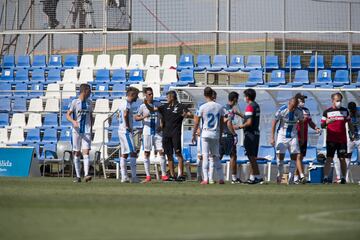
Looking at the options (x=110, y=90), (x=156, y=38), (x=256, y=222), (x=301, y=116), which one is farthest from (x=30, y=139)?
(x=256, y=222)

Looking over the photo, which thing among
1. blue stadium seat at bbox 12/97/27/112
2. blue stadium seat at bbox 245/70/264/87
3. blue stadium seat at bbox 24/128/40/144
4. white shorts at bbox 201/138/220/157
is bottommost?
blue stadium seat at bbox 24/128/40/144

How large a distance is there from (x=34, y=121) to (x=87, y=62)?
3.91 metres

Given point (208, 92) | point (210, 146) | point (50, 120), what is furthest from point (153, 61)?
point (210, 146)

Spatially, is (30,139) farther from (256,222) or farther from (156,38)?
(256,222)

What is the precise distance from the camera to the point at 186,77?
30.1 metres

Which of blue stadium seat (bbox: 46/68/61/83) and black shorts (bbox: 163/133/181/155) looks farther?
blue stadium seat (bbox: 46/68/61/83)

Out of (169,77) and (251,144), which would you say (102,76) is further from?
(251,144)

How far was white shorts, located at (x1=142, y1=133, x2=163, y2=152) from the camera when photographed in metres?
23.3

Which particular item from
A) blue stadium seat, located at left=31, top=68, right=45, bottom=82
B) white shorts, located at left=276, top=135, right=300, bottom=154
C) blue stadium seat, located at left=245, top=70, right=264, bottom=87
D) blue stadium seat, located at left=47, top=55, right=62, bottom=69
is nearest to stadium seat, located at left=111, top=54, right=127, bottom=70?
blue stadium seat, located at left=47, top=55, right=62, bottom=69

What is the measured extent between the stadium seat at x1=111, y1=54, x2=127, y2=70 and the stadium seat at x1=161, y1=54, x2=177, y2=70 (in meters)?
1.43

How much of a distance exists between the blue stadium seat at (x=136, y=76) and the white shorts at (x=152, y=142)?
751cm

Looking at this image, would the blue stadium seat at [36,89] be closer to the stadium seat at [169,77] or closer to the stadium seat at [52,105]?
the stadium seat at [52,105]

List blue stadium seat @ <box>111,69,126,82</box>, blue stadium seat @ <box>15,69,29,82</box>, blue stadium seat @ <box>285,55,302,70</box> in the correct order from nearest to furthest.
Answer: blue stadium seat @ <box>285,55,302,70</box> < blue stadium seat @ <box>111,69,126,82</box> < blue stadium seat @ <box>15,69,29,82</box>

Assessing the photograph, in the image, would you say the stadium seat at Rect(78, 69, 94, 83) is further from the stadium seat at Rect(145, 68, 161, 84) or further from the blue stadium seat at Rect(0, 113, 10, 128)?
the blue stadium seat at Rect(0, 113, 10, 128)
